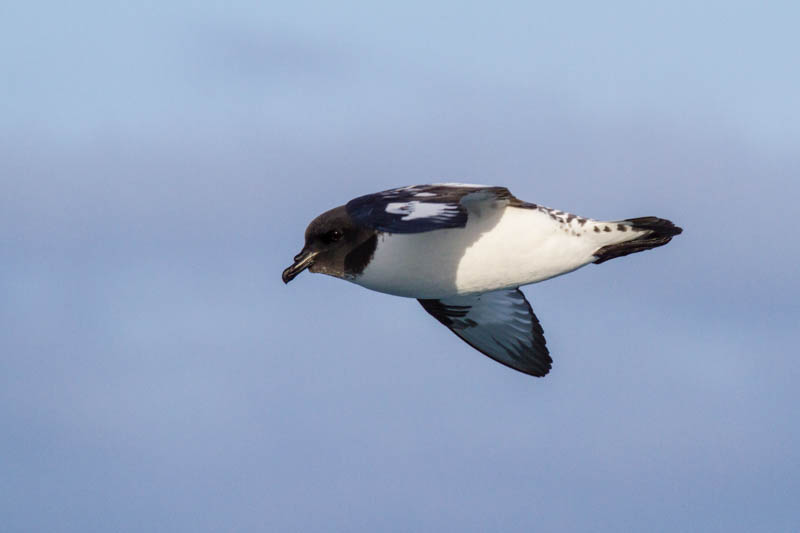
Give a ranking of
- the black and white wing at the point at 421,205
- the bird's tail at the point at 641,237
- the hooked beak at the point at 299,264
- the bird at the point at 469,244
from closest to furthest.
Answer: the black and white wing at the point at 421,205 < the bird at the point at 469,244 < the hooked beak at the point at 299,264 < the bird's tail at the point at 641,237

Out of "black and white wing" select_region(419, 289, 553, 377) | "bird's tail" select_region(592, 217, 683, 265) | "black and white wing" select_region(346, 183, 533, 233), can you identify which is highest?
"black and white wing" select_region(346, 183, 533, 233)

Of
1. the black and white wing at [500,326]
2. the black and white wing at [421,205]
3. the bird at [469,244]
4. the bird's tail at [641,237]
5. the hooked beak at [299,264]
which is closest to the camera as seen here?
the black and white wing at [421,205]

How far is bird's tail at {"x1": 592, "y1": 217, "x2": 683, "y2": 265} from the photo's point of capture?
16797 mm

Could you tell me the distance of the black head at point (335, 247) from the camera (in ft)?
52.5

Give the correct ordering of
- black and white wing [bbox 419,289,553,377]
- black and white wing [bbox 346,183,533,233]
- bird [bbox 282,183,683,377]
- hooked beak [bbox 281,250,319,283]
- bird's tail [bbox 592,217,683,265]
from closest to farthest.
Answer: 1. black and white wing [bbox 346,183,533,233]
2. bird [bbox 282,183,683,377]
3. hooked beak [bbox 281,250,319,283]
4. bird's tail [bbox 592,217,683,265]
5. black and white wing [bbox 419,289,553,377]

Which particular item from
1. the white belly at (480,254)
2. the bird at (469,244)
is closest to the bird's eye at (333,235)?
the bird at (469,244)

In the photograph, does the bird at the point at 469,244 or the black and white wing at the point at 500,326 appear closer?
the bird at the point at 469,244

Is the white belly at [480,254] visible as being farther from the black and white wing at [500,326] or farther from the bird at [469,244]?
the black and white wing at [500,326]

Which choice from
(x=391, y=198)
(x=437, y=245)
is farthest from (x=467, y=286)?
(x=391, y=198)

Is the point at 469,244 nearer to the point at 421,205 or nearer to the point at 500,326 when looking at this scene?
the point at 421,205

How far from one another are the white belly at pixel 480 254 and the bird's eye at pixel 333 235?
514mm

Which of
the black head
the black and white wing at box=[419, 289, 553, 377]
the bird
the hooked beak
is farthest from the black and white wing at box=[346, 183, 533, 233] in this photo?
the black and white wing at box=[419, 289, 553, 377]

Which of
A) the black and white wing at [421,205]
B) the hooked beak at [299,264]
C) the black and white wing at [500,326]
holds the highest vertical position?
the black and white wing at [421,205]

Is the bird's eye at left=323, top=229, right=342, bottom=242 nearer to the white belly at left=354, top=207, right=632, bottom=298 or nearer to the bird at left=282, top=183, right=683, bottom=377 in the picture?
the bird at left=282, top=183, right=683, bottom=377
